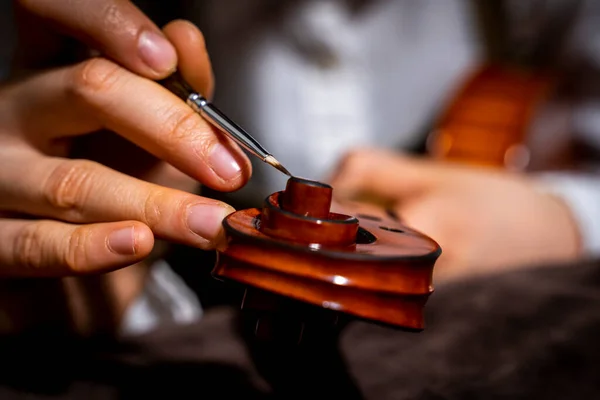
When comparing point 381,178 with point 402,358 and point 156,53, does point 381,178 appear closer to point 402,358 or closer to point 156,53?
point 402,358

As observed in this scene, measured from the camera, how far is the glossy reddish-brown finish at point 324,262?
0.24 metres

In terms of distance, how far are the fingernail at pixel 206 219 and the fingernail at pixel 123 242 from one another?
1.4 inches

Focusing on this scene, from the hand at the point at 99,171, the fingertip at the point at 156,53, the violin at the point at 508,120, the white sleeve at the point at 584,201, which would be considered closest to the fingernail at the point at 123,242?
the hand at the point at 99,171

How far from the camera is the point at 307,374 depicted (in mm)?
387

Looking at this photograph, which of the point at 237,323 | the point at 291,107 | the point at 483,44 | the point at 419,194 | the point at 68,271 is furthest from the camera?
the point at 483,44

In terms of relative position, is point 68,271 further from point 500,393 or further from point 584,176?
point 584,176

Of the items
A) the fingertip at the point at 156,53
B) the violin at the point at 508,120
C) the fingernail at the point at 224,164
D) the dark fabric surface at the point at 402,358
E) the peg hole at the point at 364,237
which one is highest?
the fingertip at the point at 156,53

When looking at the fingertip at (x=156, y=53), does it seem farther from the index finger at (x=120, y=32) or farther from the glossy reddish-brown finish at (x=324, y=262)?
the glossy reddish-brown finish at (x=324, y=262)

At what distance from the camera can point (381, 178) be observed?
2.65 ft

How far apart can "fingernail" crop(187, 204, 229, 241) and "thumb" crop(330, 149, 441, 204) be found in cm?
46

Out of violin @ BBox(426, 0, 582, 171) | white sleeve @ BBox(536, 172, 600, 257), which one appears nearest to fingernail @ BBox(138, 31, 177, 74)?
white sleeve @ BBox(536, 172, 600, 257)

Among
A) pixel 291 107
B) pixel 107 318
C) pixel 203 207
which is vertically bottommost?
pixel 107 318

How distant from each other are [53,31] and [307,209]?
0.82 feet

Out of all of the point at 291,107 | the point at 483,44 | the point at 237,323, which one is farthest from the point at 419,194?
the point at 483,44
